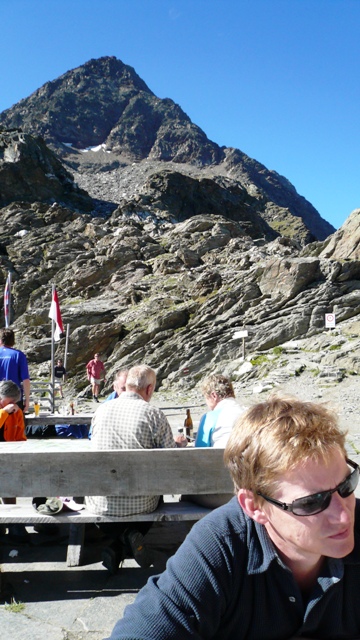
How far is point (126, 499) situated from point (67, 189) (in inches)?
4153

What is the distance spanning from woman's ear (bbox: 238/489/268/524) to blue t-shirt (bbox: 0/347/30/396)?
6163 millimetres

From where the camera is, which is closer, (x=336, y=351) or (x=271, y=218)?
(x=336, y=351)

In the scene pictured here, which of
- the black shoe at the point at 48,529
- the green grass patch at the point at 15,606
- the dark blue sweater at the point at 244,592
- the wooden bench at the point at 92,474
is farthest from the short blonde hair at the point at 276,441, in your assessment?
the black shoe at the point at 48,529

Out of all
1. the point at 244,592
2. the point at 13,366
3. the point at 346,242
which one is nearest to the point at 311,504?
the point at 244,592

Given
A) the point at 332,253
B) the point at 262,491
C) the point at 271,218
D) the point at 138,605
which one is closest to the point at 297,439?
the point at 262,491

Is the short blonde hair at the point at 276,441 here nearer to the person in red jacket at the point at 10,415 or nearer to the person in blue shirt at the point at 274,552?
the person in blue shirt at the point at 274,552

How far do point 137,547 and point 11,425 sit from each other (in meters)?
2.22

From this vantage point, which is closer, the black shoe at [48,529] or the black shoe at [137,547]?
the black shoe at [137,547]

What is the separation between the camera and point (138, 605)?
1.79 meters

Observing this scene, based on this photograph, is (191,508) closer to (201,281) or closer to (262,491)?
(262,491)

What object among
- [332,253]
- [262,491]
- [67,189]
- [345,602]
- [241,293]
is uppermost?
[67,189]

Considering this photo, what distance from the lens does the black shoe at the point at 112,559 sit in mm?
4109

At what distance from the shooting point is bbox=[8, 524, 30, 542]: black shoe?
4750mm

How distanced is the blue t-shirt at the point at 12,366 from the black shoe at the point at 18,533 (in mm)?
3102
